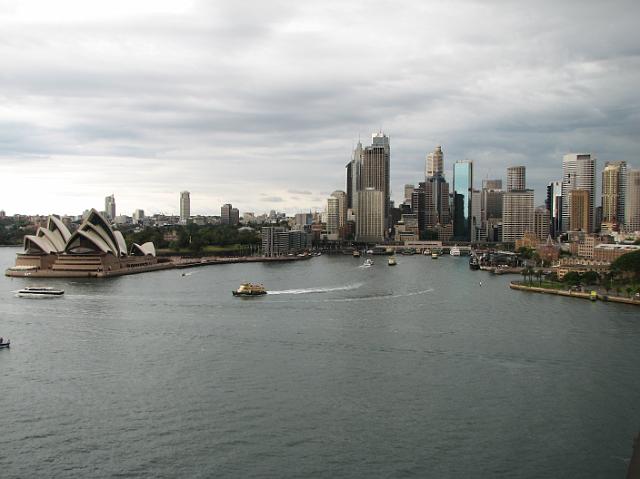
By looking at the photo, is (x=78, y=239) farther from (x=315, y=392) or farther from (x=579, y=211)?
(x=579, y=211)

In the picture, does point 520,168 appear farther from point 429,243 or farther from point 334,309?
point 334,309

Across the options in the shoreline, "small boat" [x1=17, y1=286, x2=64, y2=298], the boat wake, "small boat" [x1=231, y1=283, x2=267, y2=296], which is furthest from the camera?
the boat wake

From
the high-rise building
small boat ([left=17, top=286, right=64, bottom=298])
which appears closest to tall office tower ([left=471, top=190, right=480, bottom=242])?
the high-rise building

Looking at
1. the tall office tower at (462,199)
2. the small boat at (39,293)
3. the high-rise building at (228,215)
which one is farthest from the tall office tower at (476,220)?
Result: the small boat at (39,293)

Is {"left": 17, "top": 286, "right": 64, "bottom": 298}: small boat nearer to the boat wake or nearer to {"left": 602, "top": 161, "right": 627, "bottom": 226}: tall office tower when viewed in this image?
the boat wake

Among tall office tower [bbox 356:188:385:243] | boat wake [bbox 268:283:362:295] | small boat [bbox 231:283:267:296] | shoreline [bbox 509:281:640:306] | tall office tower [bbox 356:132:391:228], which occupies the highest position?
tall office tower [bbox 356:132:391:228]

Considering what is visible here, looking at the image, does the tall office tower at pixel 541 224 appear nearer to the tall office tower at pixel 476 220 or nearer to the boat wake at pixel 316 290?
the tall office tower at pixel 476 220

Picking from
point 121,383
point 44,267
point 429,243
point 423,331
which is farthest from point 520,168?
point 121,383

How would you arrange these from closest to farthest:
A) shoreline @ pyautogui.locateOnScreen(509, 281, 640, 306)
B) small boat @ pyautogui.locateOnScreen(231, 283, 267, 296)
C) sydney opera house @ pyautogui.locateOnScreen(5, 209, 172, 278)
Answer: shoreline @ pyautogui.locateOnScreen(509, 281, 640, 306) < small boat @ pyautogui.locateOnScreen(231, 283, 267, 296) < sydney opera house @ pyautogui.locateOnScreen(5, 209, 172, 278)
